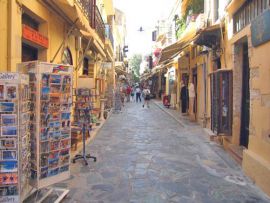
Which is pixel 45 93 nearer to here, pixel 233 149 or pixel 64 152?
pixel 64 152

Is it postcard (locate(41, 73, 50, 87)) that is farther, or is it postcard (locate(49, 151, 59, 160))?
postcard (locate(49, 151, 59, 160))

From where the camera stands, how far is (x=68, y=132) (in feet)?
20.3

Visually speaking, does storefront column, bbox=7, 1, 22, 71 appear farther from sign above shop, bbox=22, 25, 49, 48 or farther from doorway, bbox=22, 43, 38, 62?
doorway, bbox=22, 43, 38, 62

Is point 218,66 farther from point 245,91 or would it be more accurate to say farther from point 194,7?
point 194,7

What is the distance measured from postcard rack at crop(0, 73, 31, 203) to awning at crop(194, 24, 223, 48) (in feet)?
25.5

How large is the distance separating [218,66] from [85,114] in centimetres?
581

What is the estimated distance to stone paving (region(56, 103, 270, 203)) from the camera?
20.1 ft

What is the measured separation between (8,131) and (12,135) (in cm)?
7

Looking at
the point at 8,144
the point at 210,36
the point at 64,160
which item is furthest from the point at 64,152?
the point at 210,36

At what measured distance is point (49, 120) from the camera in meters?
5.80

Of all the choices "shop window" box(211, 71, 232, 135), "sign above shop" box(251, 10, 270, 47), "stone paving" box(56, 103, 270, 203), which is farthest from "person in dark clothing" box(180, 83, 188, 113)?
"sign above shop" box(251, 10, 270, 47)

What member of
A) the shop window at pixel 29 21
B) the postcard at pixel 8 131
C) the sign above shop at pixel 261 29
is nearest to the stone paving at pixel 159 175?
the postcard at pixel 8 131

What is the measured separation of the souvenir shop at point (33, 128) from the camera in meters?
4.89

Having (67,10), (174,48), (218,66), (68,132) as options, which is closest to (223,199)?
(68,132)
